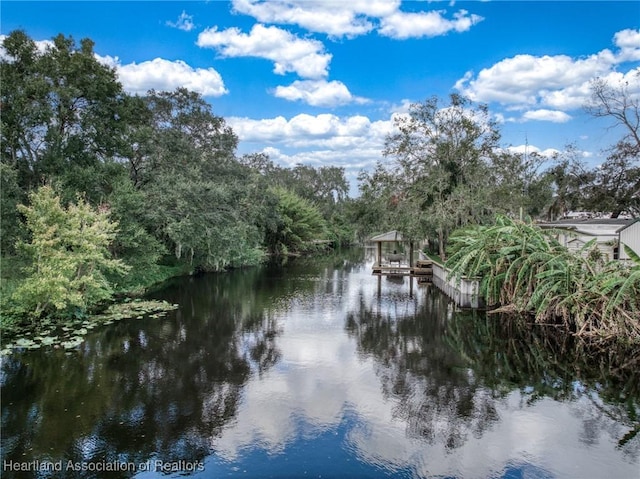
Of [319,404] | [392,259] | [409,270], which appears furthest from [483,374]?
[392,259]

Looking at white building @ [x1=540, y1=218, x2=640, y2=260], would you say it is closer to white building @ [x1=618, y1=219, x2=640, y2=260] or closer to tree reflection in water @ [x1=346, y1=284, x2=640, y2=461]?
white building @ [x1=618, y1=219, x2=640, y2=260]

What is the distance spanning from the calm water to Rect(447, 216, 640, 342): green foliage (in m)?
1.18

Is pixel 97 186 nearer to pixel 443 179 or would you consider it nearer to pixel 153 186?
pixel 153 186

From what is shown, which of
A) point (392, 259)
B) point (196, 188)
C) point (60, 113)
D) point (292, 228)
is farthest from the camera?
point (292, 228)

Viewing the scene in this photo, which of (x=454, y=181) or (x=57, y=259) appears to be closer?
(x=57, y=259)

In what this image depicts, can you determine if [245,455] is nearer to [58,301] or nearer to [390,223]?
[58,301]

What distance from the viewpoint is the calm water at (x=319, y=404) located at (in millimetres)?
5680

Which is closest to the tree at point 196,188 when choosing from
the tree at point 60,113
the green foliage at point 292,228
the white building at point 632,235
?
the tree at point 60,113

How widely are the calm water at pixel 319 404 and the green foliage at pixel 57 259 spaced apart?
1.41m

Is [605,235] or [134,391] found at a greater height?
[605,235]

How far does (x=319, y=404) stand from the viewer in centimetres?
743

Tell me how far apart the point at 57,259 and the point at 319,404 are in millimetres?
8045

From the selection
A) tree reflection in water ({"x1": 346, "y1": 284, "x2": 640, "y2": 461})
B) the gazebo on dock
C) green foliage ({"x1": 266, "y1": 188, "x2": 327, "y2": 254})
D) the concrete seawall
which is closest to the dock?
the gazebo on dock

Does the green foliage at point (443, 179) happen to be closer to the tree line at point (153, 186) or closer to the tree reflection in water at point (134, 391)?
the tree line at point (153, 186)
